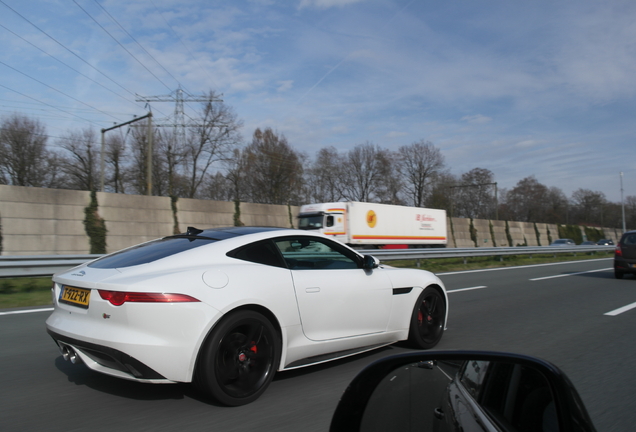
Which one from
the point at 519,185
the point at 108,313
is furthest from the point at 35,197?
the point at 519,185

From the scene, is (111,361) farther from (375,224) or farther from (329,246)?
(375,224)

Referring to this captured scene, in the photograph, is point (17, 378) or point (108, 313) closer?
point (108, 313)

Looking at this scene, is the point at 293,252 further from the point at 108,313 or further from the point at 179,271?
the point at 108,313

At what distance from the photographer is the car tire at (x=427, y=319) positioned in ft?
17.5

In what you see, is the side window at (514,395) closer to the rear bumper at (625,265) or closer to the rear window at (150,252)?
the rear window at (150,252)

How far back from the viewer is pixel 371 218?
29484 millimetres

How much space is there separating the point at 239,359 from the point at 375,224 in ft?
86.7

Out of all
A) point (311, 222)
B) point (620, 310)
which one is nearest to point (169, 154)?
point (311, 222)

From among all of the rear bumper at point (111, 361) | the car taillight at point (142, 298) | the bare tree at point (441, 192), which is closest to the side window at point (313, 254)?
the car taillight at point (142, 298)

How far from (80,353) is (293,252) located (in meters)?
1.96

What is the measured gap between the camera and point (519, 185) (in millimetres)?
87688

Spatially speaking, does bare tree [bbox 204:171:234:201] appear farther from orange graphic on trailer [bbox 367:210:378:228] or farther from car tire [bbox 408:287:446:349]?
car tire [bbox 408:287:446:349]

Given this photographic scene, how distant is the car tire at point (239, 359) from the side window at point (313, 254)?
0.73 m

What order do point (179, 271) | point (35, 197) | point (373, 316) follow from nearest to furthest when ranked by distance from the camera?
1. point (179, 271)
2. point (373, 316)
3. point (35, 197)
